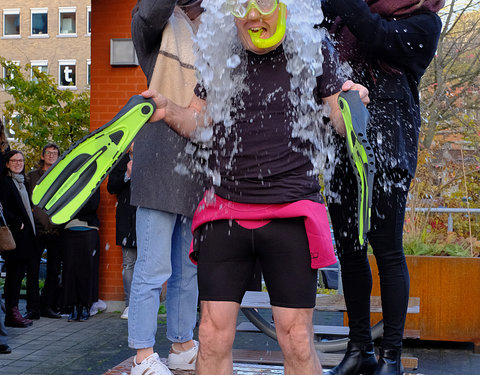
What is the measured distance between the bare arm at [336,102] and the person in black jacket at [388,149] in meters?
0.41

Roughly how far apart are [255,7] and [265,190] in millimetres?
799

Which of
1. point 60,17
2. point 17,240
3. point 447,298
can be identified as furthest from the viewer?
point 60,17

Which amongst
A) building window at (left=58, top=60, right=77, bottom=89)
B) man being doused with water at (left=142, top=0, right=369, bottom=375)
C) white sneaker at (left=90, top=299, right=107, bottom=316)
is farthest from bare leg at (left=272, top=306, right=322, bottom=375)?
building window at (left=58, top=60, right=77, bottom=89)

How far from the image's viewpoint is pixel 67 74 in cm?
4447

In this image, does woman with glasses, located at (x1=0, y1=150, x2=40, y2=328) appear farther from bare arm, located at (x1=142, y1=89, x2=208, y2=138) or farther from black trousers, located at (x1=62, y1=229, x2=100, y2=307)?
bare arm, located at (x1=142, y1=89, x2=208, y2=138)

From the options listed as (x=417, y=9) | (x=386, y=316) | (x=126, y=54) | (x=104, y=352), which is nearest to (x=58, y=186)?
(x=386, y=316)

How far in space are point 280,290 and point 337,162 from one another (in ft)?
3.03

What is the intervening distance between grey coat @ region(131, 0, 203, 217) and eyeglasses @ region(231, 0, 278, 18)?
92 cm

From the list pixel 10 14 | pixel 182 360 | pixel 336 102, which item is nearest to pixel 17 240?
pixel 182 360

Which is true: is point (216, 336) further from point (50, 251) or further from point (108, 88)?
point (108, 88)

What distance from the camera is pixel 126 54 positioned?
7809mm

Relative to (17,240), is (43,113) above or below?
above

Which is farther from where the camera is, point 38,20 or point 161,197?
point 38,20

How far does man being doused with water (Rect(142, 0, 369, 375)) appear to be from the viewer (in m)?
2.99
